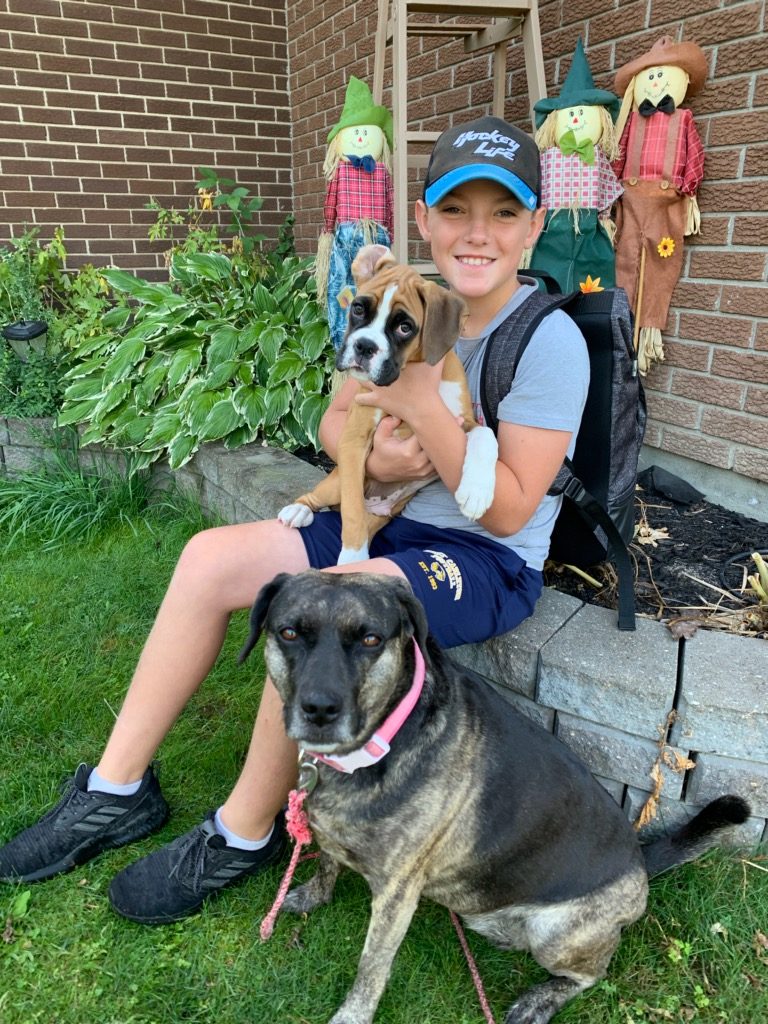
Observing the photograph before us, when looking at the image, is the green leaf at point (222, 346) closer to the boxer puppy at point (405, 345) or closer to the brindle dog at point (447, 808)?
the boxer puppy at point (405, 345)

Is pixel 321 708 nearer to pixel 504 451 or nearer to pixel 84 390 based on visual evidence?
pixel 504 451

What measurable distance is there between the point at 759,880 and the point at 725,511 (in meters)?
1.78

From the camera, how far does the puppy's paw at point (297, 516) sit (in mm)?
2363

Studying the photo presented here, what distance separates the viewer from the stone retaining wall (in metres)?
2.06

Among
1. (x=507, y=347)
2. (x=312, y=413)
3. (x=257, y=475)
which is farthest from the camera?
(x=312, y=413)

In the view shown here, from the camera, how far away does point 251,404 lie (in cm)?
446

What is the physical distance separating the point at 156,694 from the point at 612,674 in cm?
135

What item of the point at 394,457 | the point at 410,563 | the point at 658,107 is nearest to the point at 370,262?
the point at 394,457

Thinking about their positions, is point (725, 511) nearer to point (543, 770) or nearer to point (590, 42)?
point (543, 770)

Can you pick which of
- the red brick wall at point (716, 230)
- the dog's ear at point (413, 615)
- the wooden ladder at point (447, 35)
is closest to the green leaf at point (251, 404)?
the wooden ladder at point (447, 35)

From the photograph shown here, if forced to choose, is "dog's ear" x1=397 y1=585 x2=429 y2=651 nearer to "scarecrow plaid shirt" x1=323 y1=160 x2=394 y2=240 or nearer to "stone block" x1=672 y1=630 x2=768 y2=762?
"stone block" x1=672 y1=630 x2=768 y2=762

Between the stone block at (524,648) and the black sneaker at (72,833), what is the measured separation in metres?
1.16

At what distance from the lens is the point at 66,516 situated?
178 inches

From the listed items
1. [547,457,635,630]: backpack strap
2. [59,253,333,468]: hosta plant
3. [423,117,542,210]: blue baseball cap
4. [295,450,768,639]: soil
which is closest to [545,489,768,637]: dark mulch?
[295,450,768,639]: soil
